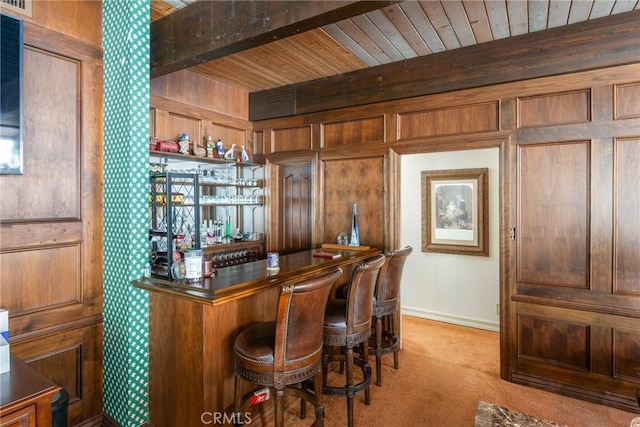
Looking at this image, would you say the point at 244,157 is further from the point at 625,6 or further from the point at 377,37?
the point at 625,6

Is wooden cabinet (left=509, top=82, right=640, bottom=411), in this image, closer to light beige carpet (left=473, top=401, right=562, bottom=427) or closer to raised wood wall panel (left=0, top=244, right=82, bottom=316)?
light beige carpet (left=473, top=401, right=562, bottom=427)

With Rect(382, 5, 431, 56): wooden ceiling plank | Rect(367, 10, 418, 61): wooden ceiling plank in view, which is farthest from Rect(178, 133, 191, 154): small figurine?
Rect(382, 5, 431, 56): wooden ceiling plank

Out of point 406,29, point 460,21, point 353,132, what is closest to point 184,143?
point 353,132

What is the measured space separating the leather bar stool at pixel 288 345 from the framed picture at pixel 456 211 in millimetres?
2956

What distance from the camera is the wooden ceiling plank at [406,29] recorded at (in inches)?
98.0

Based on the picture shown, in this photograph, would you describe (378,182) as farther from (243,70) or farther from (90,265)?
(90,265)

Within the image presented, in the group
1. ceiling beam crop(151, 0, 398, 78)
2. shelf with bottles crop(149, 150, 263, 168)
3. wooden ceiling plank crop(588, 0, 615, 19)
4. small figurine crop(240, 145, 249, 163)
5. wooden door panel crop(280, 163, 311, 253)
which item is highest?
wooden ceiling plank crop(588, 0, 615, 19)

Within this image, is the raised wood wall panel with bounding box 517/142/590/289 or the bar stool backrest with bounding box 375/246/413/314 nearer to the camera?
the raised wood wall panel with bounding box 517/142/590/289

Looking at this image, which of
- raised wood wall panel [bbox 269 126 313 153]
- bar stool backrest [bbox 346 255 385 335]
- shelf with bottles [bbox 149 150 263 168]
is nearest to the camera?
bar stool backrest [bbox 346 255 385 335]

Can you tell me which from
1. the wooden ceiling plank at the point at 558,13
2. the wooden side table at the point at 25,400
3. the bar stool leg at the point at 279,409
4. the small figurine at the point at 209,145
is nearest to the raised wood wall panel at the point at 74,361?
the wooden side table at the point at 25,400

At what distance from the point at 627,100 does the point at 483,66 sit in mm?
1061

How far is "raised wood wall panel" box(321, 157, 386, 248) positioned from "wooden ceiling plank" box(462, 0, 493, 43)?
1338 millimetres

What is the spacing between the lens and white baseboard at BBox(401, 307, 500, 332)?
14.0ft

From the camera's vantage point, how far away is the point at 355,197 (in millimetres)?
3826
